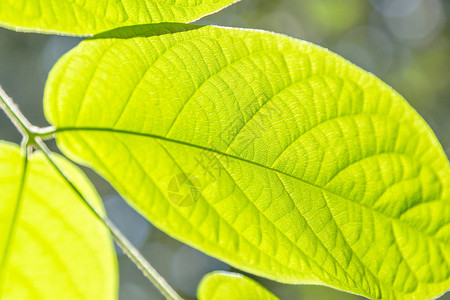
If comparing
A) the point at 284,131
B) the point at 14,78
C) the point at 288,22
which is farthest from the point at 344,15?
the point at 284,131

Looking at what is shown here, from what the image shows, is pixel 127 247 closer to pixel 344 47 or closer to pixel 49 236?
pixel 49 236

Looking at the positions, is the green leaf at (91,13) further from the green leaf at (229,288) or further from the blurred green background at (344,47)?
the blurred green background at (344,47)

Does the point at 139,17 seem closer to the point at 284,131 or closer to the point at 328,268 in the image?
the point at 284,131

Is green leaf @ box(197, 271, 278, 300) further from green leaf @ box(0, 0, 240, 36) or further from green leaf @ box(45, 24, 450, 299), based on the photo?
green leaf @ box(0, 0, 240, 36)

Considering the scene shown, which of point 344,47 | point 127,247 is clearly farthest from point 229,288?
point 344,47

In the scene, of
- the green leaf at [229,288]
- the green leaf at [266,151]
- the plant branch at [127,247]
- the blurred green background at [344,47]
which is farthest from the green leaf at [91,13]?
the blurred green background at [344,47]

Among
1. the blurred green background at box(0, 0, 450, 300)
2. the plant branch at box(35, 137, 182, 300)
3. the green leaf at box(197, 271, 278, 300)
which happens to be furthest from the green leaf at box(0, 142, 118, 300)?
the blurred green background at box(0, 0, 450, 300)
